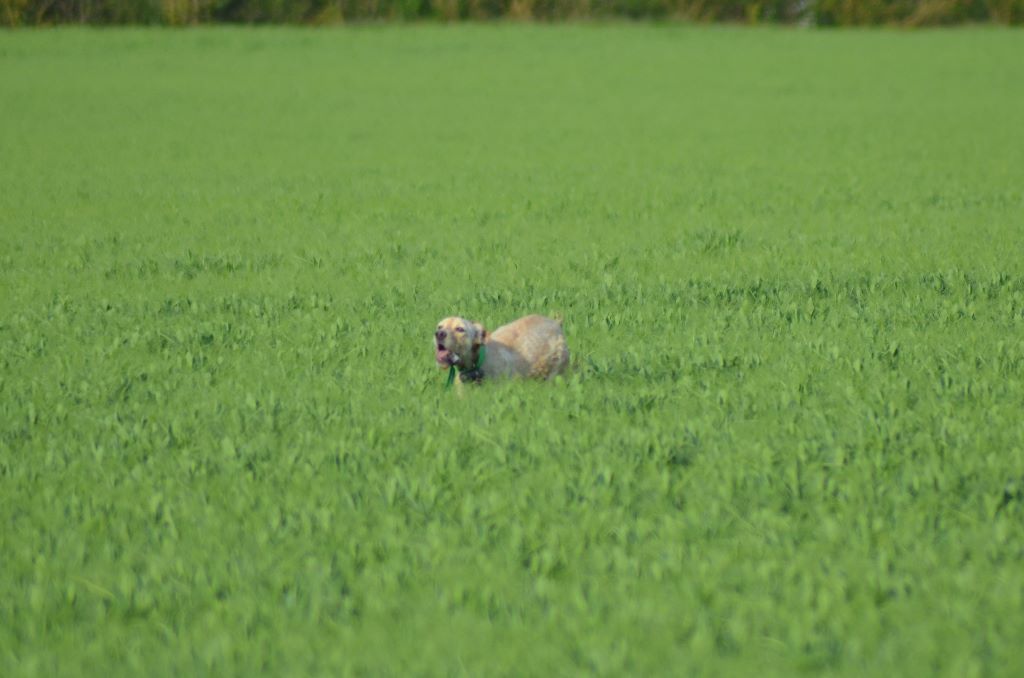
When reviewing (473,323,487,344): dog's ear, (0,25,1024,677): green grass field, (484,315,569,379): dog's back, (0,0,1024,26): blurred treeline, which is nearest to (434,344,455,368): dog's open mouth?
(473,323,487,344): dog's ear

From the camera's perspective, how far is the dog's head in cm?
645

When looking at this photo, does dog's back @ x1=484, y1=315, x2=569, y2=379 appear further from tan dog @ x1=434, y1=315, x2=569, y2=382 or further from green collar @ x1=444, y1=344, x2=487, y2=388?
green collar @ x1=444, y1=344, x2=487, y2=388

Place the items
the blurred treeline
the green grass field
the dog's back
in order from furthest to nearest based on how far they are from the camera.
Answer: the blurred treeline → the dog's back → the green grass field

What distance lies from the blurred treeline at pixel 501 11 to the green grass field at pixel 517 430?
80.7 feet

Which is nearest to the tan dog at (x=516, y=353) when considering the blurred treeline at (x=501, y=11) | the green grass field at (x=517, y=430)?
the green grass field at (x=517, y=430)

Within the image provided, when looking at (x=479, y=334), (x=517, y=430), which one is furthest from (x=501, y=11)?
(x=517, y=430)

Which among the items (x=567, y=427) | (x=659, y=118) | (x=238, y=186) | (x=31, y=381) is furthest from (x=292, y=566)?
(x=659, y=118)

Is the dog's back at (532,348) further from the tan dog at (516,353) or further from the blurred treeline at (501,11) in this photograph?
the blurred treeline at (501,11)

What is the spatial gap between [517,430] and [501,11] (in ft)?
126

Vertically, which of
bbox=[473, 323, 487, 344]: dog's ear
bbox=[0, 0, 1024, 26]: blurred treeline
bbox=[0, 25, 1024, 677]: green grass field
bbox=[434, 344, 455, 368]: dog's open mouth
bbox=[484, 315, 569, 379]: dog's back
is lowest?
bbox=[0, 25, 1024, 677]: green grass field

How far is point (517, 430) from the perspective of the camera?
20.4ft

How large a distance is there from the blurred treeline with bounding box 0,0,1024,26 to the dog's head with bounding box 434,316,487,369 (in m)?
36.6

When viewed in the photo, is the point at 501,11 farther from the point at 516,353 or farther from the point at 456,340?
the point at 456,340

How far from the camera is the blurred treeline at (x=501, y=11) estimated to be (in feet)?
132
